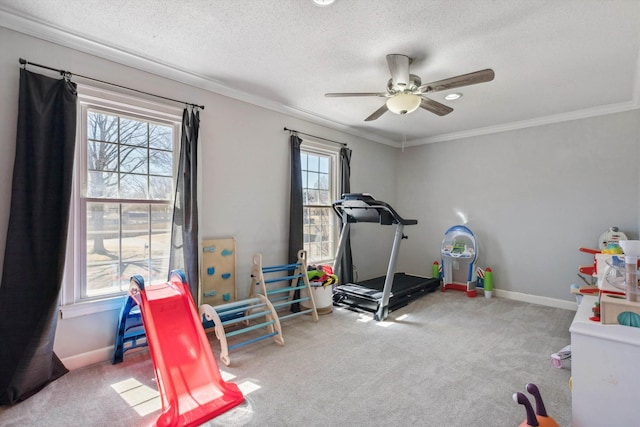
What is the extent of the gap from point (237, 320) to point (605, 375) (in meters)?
2.53

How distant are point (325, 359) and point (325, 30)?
260 centimetres

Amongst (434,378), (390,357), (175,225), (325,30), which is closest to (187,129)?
(175,225)

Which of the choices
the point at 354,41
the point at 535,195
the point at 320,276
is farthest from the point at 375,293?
the point at 354,41

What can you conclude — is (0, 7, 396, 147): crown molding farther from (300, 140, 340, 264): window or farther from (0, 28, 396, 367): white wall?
(300, 140, 340, 264): window

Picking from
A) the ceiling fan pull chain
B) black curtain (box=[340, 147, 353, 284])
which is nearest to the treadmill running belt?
black curtain (box=[340, 147, 353, 284])

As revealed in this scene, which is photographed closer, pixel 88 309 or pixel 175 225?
pixel 88 309

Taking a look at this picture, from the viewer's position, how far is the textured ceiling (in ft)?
6.76

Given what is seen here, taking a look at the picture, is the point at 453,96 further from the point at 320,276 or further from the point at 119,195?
the point at 119,195

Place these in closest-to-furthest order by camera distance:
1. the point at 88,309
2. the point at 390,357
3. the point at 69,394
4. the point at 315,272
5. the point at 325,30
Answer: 1. the point at 69,394
2. the point at 325,30
3. the point at 88,309
4. the point at 390,357
5. the point at 315,272

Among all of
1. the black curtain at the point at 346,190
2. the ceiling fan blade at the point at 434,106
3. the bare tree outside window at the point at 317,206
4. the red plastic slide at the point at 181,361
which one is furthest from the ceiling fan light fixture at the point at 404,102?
the red plastic slide at the point at 181,361

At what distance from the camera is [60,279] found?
7.57 ft

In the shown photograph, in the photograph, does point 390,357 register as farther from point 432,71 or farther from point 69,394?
point 432,71

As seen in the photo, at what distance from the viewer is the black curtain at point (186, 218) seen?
9.71ft

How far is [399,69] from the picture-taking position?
2.59 metres
